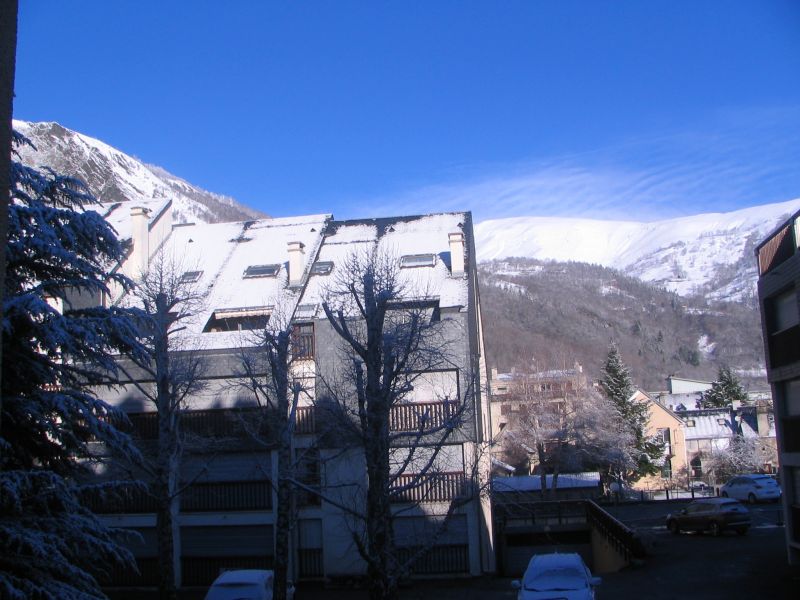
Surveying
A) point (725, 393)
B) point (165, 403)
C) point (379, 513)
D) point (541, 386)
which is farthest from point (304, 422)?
point (725, 393)

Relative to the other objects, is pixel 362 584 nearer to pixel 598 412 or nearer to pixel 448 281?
pixel 448 281

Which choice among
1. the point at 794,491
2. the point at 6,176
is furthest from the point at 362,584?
the point at 6,176

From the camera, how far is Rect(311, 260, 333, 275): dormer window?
106ft

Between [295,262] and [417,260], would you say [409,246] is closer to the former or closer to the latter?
[417,260]

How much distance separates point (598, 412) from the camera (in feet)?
172

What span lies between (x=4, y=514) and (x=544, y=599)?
1180 centimetres

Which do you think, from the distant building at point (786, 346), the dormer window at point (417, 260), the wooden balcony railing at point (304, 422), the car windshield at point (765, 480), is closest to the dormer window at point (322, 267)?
the dormer window at point (417, 260)

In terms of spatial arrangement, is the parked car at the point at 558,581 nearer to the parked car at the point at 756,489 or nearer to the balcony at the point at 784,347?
the balcony at the point at 784,347

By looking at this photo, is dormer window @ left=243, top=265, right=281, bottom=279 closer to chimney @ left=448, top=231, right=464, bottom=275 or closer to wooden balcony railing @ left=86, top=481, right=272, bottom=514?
chimney @ left=448, top=231, right=464, bottom=275

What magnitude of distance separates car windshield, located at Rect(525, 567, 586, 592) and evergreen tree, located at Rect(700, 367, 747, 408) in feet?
214

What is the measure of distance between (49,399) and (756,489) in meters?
39.5

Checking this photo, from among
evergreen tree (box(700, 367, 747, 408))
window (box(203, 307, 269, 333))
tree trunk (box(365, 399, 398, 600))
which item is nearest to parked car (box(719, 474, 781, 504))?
window (box(203, 307, 269, 333))

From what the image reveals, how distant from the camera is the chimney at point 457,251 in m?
31.0

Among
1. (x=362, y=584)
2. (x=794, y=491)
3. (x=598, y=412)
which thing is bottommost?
(x=362, y=584)
